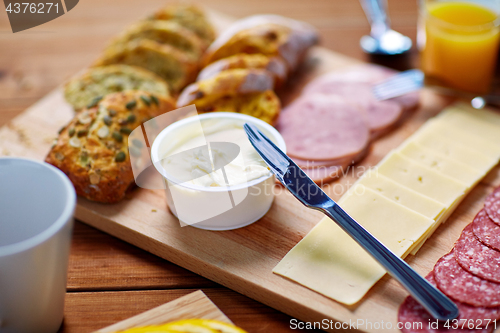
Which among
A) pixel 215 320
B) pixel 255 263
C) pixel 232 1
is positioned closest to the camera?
pixel 215 320

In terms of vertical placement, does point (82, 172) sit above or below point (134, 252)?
above

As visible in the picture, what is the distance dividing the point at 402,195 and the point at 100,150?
1.20 metres

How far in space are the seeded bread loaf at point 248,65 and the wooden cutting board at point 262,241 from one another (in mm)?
651

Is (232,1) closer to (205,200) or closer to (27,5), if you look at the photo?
(27,5)

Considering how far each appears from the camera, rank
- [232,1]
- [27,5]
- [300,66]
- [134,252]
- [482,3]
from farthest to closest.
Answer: [232,1] → [300,66] → [482,3] → [27,5] → [134,252]

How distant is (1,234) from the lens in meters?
1.49

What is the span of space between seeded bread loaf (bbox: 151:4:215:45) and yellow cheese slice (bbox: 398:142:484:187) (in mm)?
1395

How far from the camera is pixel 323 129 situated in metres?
2.24

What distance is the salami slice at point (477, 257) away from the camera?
1.56 meters

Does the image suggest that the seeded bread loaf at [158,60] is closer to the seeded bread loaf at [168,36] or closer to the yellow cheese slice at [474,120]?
the seeded bread loaf at [168,36]

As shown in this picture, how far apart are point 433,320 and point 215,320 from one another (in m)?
0.64

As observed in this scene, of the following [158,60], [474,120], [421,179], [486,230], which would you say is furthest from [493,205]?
[158,60]

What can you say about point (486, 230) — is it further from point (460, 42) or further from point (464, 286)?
point (460, 42)

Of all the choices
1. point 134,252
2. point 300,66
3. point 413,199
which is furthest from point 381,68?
point 134,252
